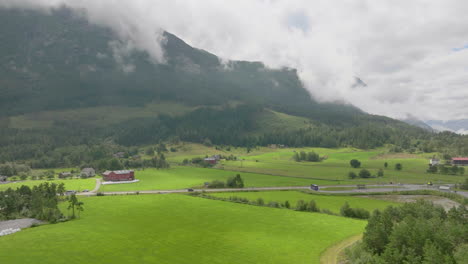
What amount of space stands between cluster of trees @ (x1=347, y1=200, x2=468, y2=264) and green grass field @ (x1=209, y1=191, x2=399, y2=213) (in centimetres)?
3801

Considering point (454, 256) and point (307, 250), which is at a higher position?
point (454, 256)

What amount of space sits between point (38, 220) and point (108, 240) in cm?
2856

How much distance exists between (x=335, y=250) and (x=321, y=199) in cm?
4716

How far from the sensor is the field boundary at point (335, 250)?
52.0 meters

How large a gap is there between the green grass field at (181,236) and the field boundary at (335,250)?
1.12 m

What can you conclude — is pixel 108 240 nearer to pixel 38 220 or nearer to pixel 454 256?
pixel 38 220

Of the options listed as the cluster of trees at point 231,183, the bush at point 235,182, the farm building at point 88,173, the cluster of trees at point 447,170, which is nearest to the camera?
the bush at point 235,182

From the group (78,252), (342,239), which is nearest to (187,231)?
(78,252)

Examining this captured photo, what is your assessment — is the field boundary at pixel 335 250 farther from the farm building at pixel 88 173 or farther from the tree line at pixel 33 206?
the farm building at pixel 88 173

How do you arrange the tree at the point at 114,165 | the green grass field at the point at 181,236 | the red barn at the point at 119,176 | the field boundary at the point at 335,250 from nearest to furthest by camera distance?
the green grass field at the point at 181,236
the field boundary at the point at 335,250
the red barn at the point at 119,176
the tree at the point at 114,165

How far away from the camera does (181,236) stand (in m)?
62.4

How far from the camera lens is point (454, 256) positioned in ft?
129

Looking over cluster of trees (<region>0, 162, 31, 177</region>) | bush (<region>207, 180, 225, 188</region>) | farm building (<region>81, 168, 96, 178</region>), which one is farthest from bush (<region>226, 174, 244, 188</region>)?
cluster of trees (<region>0, 162, 31, 177</region>)

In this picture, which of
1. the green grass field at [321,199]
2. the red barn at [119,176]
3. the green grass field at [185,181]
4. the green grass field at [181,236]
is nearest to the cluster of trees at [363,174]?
the green grass field at [185,181]
